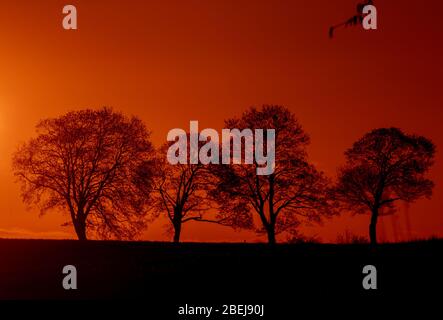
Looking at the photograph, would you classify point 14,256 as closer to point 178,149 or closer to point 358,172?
point 178,149

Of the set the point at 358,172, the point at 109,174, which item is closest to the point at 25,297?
the point at 109,174

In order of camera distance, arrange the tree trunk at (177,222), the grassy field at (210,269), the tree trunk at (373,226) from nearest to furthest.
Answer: the grassy field at (210,269) → the tree trunk at (177,222) → the tree trunk at (373,226)

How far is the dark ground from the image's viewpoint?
94.7ft

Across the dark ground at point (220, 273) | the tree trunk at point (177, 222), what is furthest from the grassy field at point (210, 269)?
the tree trunk at point (177, 222)

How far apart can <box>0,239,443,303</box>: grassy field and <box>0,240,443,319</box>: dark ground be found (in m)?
0.04

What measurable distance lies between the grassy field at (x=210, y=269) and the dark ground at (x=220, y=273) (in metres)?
0.04

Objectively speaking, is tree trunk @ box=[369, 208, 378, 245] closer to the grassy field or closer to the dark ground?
the grassy field

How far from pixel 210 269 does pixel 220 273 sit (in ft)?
3.35

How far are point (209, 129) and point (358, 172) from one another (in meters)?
12.7

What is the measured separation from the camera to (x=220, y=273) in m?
33.2

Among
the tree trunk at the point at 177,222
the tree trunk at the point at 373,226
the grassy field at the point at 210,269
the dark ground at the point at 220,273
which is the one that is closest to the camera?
the dark ground at the point at 220,273

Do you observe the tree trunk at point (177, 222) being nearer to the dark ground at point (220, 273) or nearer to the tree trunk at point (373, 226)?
the dark ground at point (220, 273)

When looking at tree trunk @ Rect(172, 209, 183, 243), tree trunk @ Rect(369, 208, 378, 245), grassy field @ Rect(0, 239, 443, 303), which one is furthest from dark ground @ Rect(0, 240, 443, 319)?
tree trunk @ Rect(369, 208, 378, 245)

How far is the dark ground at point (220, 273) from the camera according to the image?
28859 millimetres
